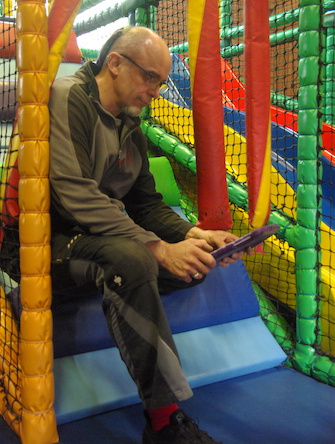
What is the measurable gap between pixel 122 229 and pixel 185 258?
0.53ft

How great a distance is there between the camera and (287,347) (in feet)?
5.03

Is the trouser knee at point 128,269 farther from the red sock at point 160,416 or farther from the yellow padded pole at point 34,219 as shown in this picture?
the red sock at point 160,416

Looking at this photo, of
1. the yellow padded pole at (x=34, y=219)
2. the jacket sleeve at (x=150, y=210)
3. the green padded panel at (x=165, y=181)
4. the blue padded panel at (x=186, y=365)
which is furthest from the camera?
the green padded panel at (x=165, y=181)

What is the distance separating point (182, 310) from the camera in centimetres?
145

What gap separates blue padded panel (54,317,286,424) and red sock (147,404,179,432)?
0.22 metres

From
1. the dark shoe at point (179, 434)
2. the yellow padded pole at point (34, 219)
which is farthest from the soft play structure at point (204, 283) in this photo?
the dark shoe at point (179, 434)

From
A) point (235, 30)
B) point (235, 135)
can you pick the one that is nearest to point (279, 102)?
point (235, 30)

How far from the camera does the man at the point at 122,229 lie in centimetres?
97

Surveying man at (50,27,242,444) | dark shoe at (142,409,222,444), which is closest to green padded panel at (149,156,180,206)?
man at (50,27,242,444)

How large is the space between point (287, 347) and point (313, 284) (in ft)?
0.80

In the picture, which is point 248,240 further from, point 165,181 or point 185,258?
point 165,181

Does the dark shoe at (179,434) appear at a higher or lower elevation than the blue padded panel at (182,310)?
lower

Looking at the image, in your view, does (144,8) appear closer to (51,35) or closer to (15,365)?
(51,35)

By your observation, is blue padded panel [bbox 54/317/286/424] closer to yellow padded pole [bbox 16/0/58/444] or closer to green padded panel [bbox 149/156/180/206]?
yellow padded pole [bbox 16/0/58/444]
